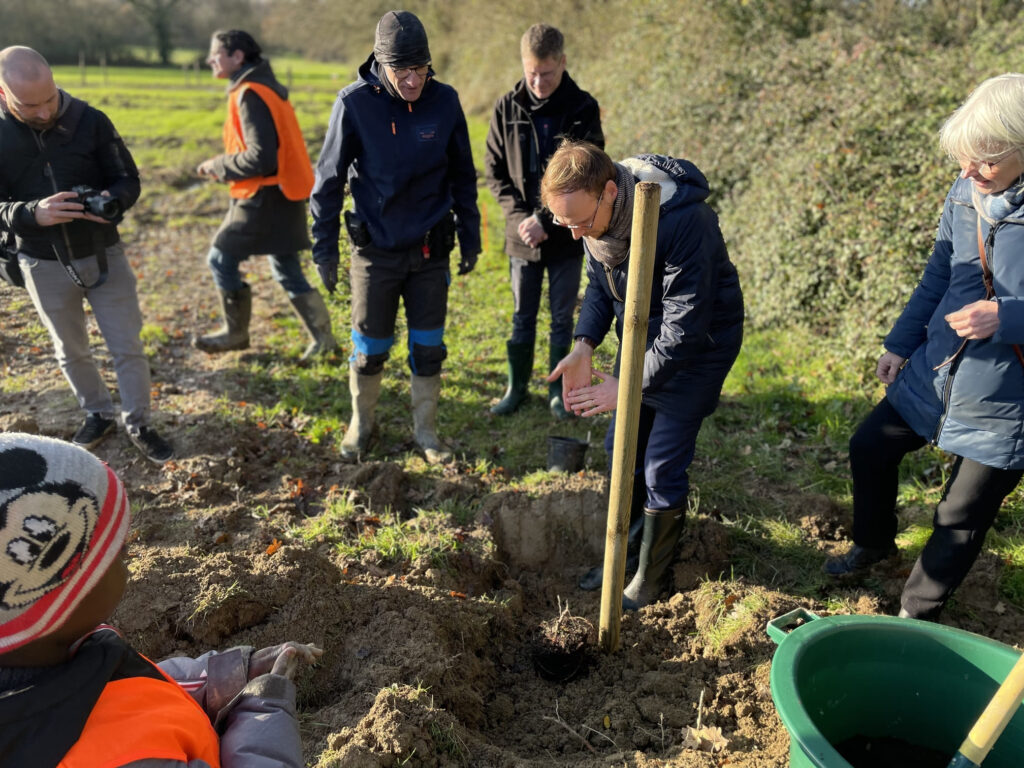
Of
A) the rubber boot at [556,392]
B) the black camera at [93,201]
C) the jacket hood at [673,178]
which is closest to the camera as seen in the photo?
the jacket hood at [673,178]

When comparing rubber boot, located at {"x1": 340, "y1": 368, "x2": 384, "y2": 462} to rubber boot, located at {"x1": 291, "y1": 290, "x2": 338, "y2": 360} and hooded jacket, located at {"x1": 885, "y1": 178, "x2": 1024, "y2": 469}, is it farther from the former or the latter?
hooded jacket, located at {"x1": 885, "y1": 178, "x2": 1024, "y2": 469}

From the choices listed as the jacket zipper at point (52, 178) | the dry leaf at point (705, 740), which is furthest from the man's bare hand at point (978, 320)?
the jacket zipper at point (52, 178)

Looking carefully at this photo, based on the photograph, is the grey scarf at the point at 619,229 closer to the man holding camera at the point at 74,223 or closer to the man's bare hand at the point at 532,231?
the man's bare hand at the point at 532,231

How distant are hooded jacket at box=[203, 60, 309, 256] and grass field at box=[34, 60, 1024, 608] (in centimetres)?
102

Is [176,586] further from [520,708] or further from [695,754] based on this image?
[695,754]

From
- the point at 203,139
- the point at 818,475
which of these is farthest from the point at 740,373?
the point at 203,139

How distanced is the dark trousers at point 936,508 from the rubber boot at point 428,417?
2419 millimetres

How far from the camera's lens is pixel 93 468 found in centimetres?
140

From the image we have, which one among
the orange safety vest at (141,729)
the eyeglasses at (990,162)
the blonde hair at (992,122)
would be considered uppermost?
the blonde hair at (992,122)

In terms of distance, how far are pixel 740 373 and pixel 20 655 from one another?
16.9 feet

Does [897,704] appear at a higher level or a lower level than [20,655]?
lower

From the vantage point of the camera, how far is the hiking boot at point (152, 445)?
454 cm

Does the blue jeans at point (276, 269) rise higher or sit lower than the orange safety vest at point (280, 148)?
lower

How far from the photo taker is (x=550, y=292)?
5000mm
